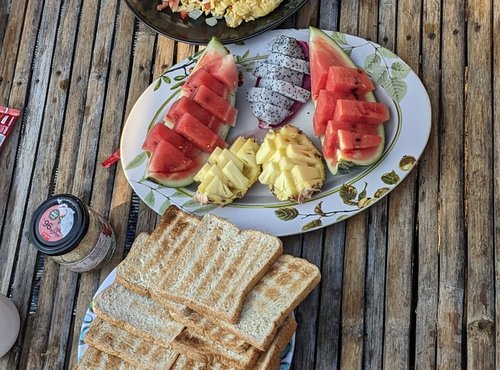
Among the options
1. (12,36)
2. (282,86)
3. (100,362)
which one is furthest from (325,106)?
(12,36)

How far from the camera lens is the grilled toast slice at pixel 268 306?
174cm

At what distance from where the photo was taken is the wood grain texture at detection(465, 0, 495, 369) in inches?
69.9

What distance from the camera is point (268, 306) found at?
1.79 metres

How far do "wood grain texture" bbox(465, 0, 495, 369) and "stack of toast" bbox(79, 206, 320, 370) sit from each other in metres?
0.41

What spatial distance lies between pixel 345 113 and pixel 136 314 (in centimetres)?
78

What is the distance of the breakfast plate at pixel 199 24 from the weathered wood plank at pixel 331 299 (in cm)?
69

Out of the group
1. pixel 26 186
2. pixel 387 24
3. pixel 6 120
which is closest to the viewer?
pixel 387 24

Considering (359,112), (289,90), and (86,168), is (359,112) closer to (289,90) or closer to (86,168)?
(289,90)

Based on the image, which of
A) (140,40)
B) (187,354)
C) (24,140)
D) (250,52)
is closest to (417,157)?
(250,52)

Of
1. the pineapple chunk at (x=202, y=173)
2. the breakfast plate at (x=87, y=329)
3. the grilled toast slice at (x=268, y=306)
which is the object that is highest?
the pineapple chunk at (x=202, y=173)

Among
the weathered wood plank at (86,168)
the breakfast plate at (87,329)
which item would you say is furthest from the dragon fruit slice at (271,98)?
the breakfast plate at (87,329)

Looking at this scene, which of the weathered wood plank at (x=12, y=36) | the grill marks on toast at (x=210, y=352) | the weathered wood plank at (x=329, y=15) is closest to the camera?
the grill marks on toast at (x=210, y=352)

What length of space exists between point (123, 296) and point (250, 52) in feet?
2.86

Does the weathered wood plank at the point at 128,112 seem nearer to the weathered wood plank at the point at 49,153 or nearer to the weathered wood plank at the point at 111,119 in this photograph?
the weathered wood plank at the point at 111,119
